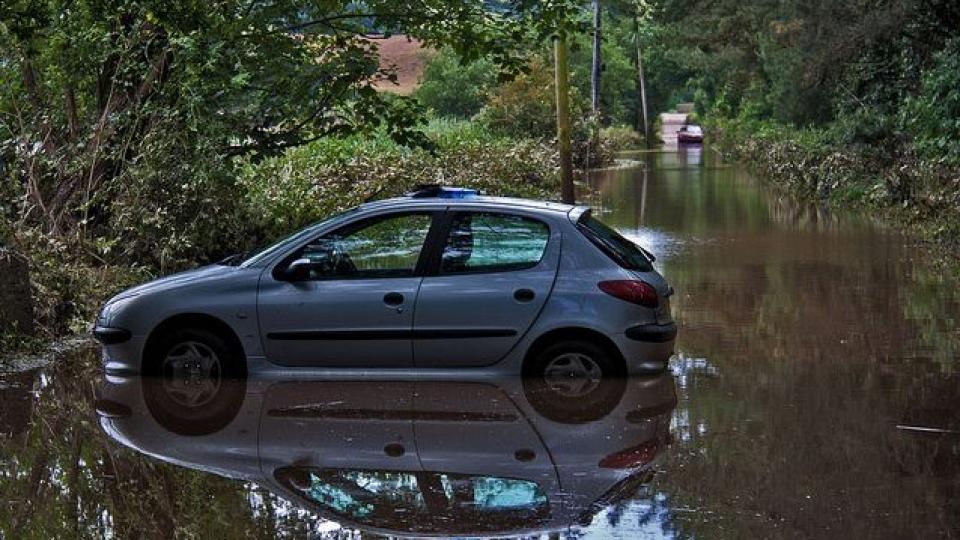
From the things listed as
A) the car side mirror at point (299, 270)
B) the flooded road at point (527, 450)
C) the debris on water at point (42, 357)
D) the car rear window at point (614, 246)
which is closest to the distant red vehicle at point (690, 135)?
the flooded road at point (527, 450)

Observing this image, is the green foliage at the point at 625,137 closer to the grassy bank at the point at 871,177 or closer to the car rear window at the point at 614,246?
the grassy bank at the point at 871,177

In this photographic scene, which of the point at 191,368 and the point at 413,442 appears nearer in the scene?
the point at 413,442

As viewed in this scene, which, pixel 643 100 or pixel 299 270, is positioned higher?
pixel 643 100

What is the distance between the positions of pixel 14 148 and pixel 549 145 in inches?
938

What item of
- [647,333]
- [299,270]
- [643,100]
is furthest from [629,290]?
[643,100]

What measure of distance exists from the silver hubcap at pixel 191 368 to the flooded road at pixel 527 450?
0.25 ft

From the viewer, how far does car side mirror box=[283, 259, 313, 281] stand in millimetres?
9008

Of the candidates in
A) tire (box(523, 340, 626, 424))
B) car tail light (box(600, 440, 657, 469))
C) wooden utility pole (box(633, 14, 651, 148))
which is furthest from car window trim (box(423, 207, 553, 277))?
wooden utility pole (box(633, 14, 651, 148))

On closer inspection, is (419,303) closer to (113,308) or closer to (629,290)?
(629,290)

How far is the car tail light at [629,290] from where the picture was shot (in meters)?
8.80

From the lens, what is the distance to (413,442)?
753 centimetres

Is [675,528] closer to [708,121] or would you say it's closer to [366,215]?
[366,215]

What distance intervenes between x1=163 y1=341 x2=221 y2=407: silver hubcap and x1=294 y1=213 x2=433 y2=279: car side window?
957mm

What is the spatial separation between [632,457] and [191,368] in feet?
11.8
